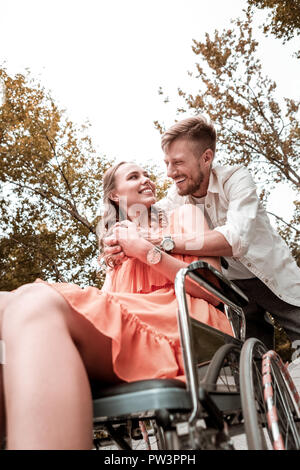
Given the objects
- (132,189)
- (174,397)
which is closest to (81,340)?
(174,397)

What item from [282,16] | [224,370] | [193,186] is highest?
[282,16]

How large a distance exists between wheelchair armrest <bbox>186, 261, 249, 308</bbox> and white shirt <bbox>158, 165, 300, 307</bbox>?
729 mm

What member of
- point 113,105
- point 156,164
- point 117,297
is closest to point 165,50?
point 113,105

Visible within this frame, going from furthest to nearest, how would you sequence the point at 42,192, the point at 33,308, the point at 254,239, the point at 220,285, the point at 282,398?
the point at 42,192 → the point at 254,239 → the point at 220,285 → the point at 282,398 → the point at 33,308

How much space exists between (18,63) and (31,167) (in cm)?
262

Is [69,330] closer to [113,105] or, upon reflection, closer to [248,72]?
[248,72]

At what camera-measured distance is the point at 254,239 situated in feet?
8.41

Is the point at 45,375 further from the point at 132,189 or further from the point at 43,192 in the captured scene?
the point at 43,192

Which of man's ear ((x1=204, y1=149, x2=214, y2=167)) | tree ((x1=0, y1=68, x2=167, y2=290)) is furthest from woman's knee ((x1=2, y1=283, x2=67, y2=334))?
tree ((x1=0, y1=68, x2=167, y2=290))

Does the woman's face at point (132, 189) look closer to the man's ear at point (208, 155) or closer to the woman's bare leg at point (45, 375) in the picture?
the man's ear at point (208, 155)

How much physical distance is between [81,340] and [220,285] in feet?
2.05

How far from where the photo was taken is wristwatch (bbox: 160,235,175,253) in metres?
1.75

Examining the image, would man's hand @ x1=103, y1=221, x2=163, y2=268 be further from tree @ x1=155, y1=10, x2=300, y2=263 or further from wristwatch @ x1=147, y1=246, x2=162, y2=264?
tree @ x1=155, y1=10, x2=300, y2=263

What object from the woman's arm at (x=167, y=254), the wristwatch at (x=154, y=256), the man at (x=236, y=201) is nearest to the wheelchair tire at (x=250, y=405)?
the woman's arm at (x=167, y=254)
